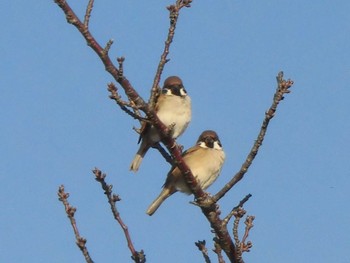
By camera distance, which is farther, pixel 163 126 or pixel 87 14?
pixel 163 126

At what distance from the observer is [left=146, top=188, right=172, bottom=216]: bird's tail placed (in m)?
8.82

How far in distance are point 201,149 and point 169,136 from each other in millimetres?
4219

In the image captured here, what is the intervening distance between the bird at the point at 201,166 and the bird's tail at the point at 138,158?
421 mm

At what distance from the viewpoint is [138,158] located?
9523 millimetres

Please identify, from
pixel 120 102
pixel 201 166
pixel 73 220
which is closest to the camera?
pixel 73 220

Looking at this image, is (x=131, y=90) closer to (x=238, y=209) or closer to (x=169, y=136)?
A: (x=169, y=136)

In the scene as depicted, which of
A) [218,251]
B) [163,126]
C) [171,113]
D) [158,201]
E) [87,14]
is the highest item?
[171,113]

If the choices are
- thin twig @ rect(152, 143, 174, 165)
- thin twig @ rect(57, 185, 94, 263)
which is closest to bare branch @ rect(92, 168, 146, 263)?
thin twig @ rect(57, 185, 94, 263)

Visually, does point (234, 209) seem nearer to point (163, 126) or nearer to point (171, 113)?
point (163, 126)

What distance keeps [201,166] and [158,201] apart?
785mm

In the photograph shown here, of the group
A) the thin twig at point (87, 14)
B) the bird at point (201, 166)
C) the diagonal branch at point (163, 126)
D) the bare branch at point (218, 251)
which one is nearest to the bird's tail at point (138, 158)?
the bird at point (201, 166)

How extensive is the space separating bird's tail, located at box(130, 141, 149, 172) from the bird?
0.42m

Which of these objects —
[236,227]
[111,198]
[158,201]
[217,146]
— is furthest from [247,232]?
[217,146]

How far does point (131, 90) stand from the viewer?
519 cm
